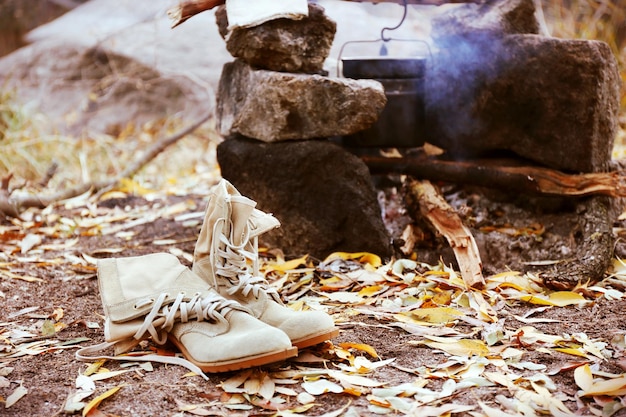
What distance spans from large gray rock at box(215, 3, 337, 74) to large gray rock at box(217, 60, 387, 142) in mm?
83

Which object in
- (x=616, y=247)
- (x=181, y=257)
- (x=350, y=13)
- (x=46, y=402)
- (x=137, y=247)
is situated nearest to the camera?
(x=46, y=402)

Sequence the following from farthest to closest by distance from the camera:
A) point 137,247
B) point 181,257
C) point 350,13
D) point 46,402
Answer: point 350,13 → point 137,247 → point 181,257 → point 46,402

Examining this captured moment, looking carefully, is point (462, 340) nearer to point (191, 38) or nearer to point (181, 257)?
point (181, 257)

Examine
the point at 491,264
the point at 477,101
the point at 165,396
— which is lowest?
the point at 491,264

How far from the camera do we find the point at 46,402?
5.77 ft

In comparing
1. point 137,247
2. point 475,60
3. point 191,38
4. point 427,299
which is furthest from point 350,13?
point 427,299

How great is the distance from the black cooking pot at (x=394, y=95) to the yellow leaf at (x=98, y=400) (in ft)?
6.21

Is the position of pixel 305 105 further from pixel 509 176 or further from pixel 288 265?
pixel 509 176

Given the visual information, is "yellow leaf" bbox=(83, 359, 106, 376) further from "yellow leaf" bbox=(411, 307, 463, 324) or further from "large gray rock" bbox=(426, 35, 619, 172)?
"large gray rock" bbox=(426, 35, 619, 172)

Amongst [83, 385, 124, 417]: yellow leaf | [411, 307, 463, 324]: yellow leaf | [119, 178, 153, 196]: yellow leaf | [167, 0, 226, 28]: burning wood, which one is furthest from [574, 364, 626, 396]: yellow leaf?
[119, 178, 153, 196]: yellow leaf

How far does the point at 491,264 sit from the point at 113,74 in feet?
15.8

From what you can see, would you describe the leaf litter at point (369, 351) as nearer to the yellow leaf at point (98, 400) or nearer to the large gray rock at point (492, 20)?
the yellow leaf at point (98, 400)

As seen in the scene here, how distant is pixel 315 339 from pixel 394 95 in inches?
64.8

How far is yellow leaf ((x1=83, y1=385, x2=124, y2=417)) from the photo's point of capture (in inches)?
66.1
